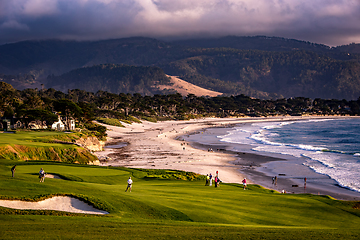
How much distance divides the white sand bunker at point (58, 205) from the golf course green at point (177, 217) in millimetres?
278

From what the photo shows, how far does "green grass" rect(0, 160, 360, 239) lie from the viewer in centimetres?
1320

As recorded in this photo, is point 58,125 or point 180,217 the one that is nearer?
point 180,217

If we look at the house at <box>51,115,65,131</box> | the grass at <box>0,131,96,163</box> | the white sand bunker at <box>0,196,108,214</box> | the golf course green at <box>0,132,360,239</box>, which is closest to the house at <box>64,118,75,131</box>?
the house at <box>51,115,65,131</box>

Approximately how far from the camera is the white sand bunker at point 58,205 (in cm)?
1563

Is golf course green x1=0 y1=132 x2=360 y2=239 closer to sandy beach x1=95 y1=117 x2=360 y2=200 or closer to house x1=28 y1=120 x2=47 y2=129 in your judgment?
sandy beach x1=95 y1=117 x2=360 y2=200

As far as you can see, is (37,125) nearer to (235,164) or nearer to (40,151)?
(40,151)

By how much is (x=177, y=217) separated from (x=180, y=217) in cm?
18

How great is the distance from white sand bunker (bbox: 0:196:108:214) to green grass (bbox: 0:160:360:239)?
0.32 metres

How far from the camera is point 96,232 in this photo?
12.9m

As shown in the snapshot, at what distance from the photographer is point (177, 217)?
56.4ft

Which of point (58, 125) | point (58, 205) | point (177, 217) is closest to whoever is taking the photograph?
point (58, 205)

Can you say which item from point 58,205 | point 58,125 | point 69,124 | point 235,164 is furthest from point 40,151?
point 69,124

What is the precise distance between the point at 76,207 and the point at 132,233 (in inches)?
202

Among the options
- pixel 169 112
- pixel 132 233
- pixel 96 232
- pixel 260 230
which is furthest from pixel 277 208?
pixel 169 112
